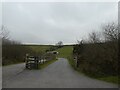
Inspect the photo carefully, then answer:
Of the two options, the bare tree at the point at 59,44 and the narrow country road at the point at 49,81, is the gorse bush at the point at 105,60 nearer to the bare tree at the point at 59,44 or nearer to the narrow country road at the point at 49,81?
the narrow country road at the point at 49,81

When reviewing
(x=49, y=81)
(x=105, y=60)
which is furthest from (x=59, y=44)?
(x=49, y=81)

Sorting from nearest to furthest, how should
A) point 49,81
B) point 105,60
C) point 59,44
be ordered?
1. point 49,81
2. point 105,60
3. point 59,44

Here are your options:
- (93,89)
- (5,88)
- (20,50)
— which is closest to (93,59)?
(93,89)

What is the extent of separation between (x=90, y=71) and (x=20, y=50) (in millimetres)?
31027

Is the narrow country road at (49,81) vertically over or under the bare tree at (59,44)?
under

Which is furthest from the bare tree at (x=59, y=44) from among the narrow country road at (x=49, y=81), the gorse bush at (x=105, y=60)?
the narrow country road at (x=49, y=81)

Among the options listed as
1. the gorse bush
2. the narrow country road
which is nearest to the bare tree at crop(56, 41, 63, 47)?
the gorse bush

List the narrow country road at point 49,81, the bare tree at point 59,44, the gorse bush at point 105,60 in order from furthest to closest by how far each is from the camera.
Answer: the bare tree at point 59,44
the gorse bush at point 105,60
the narrow country road at point 49,81

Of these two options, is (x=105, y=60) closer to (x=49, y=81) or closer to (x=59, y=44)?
(x=49, y=81)

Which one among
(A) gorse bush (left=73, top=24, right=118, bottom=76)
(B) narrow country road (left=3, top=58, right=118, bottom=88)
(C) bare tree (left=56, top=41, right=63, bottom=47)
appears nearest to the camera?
(B) narrow country road (left=3, top=58, right=118, bottom=88)

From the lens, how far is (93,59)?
1830cm

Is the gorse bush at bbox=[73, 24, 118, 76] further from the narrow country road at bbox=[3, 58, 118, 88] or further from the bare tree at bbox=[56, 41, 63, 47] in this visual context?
the bare tree at bbox=[56, 41, 63, 47]

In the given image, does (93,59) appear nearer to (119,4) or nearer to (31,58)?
(119,4)

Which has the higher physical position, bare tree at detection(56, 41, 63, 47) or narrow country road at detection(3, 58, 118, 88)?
bare tree at detection(56, 41, 63, 47)
